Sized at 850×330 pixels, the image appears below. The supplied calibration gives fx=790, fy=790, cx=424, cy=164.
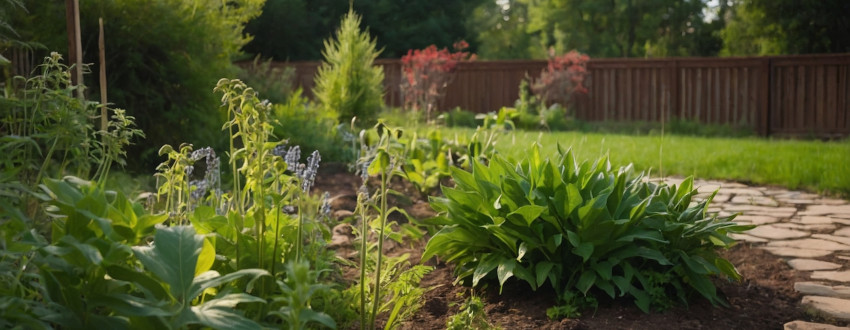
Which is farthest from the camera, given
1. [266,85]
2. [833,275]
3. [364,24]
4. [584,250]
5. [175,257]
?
[364,24]

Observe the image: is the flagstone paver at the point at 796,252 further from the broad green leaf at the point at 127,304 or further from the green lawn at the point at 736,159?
the broad green leaf at the point at 127,304

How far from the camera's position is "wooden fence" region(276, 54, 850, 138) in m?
13.6

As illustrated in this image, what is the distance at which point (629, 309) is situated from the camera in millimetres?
3068

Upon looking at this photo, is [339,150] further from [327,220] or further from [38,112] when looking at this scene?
[38,112]

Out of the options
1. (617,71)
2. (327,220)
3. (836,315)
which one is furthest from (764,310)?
(617,71)

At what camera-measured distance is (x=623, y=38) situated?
93.7ft

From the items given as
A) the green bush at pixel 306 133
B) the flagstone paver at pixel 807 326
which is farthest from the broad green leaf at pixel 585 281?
the green bush at pixel 306 133

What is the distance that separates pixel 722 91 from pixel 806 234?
10169 mm

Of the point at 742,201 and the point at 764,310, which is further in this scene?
the point at 742,201

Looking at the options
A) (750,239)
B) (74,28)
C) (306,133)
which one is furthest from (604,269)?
(306,133)

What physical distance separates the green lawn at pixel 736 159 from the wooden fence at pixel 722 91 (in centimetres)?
331

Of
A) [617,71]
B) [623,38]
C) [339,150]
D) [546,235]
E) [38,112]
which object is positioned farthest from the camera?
[623,38]

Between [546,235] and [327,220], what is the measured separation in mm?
1266

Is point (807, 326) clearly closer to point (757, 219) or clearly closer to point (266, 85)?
point (757, 219)
